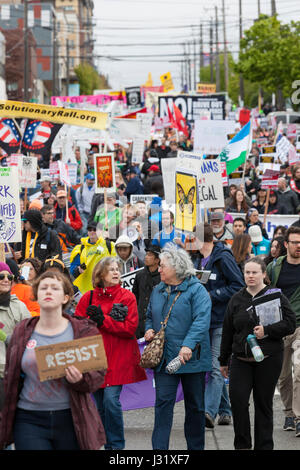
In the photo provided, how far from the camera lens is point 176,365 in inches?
250

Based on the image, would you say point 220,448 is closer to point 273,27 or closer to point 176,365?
point 176,365

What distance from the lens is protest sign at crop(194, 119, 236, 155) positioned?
16656mm

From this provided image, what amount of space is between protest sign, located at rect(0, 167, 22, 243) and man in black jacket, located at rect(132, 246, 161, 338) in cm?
169

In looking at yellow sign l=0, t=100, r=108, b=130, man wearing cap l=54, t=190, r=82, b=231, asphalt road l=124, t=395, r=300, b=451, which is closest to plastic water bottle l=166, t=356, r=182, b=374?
asphalt road l=124, t=395, r=300, b=451

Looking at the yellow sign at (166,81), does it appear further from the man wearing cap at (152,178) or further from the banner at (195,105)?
the man wearing cap at (152,178)

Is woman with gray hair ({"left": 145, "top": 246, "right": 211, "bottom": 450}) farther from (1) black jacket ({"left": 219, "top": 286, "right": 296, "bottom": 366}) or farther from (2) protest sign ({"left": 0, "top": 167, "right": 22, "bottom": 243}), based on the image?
(2) protest sign ({"left": 0, "top": 167, "right": 22, "bottom": 243})

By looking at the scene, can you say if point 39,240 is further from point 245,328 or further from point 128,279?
point 245,328

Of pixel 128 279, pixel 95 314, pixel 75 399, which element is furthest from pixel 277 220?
pixel 75 399

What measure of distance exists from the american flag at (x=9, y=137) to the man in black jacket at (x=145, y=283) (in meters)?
8.76

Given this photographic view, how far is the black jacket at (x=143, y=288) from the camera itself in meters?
8.09

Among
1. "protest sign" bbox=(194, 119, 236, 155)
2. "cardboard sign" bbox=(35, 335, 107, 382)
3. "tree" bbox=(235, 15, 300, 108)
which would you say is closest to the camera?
"cardboard sign" bbox=(35, 335, 107, 382)

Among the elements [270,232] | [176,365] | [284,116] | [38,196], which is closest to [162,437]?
[176,365]

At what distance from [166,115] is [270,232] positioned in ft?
50.4

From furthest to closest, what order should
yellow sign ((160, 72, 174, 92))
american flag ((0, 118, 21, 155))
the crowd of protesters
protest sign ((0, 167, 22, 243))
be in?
yellow sign ((160, 72, 174, 92))
american flag ((0, 118, 21, 155))
protest sign ((0, 167, 22, 243))
the crowd of protesters
